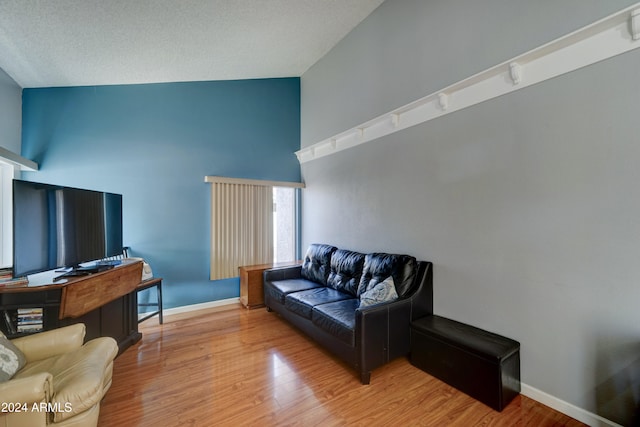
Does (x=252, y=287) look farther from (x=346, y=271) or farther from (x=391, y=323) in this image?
(x=391, y=323)

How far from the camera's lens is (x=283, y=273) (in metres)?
3.79

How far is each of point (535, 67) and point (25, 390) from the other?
3591 mm

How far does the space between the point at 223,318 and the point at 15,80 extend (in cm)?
390

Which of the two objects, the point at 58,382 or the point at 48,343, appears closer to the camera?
the point at 58,382

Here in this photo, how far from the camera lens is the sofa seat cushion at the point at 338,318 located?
2188mm

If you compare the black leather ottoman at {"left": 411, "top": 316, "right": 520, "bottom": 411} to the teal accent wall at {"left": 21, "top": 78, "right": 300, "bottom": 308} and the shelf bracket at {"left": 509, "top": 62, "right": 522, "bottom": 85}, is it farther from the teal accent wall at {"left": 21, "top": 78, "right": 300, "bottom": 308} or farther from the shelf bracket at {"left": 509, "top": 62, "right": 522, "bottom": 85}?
the teal accent wall at {"left": 21, "top": 78, "right": 300, "bottom": 308}

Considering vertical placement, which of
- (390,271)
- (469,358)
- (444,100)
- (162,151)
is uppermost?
(444,100)

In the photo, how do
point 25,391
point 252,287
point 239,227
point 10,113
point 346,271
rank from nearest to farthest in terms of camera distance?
point 25,391 → point 10,113 → point 346,271 → point 252,287 → point 239,227

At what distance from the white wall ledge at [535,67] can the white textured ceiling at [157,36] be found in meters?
1.59

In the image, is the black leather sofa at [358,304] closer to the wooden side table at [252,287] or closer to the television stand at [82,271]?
the wooden side table at [252,287]

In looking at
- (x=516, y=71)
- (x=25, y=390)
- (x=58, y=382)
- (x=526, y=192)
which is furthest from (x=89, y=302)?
(x=516, y=71)

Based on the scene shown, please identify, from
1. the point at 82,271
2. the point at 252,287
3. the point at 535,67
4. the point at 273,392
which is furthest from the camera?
the point at 252,287

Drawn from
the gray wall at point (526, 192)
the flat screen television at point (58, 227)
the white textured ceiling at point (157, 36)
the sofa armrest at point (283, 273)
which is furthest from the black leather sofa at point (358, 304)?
the white textured ceiling at point (157, 36)

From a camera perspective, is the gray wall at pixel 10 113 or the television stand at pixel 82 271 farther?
the gray wall at pixel 10 113
